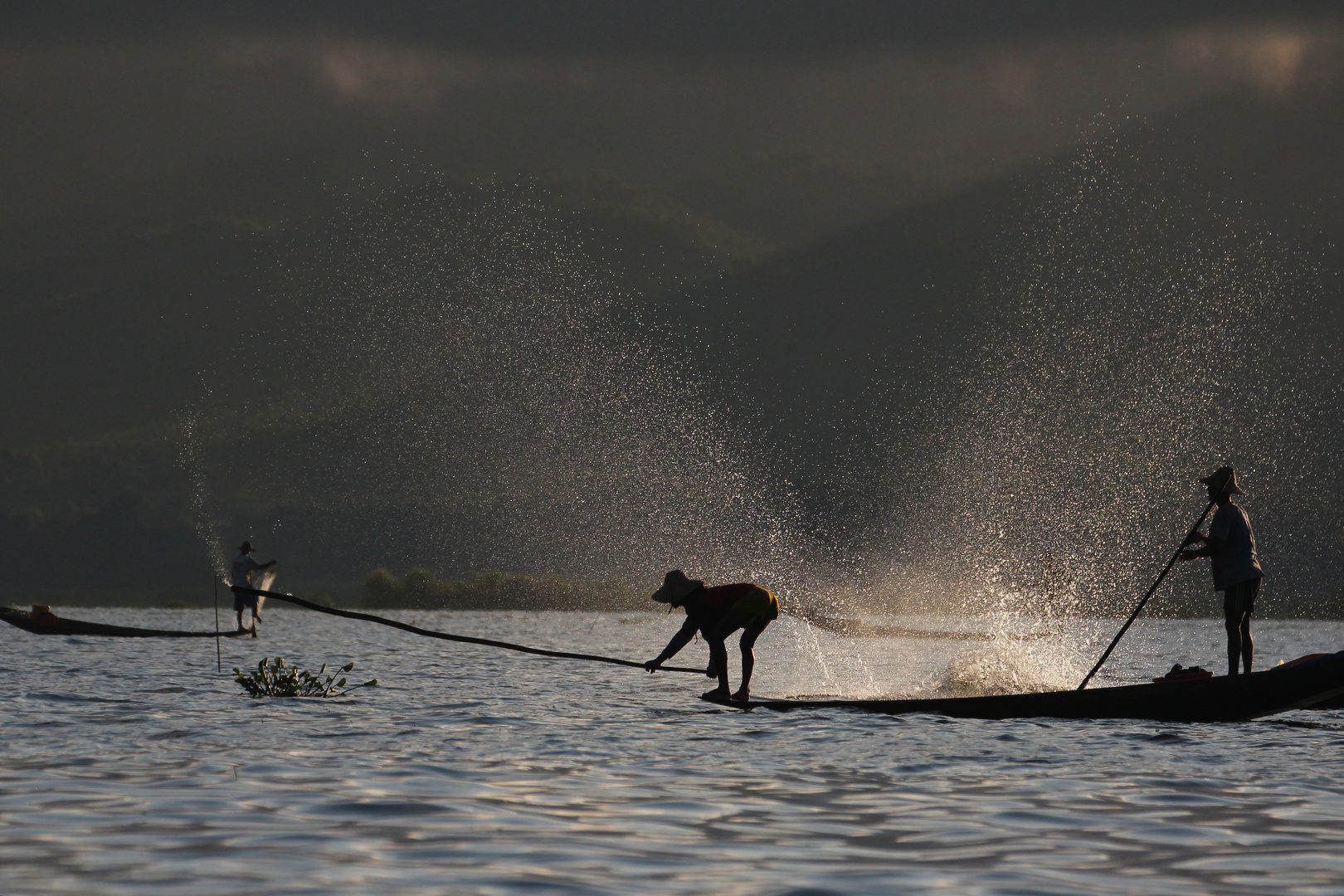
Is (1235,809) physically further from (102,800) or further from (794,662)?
(794,662)

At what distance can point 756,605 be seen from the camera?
16359mm

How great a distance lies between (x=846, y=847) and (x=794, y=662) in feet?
78.4

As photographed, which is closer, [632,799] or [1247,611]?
[632,799]

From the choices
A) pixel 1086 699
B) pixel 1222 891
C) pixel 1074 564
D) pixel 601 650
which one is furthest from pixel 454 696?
pixel 1074 564

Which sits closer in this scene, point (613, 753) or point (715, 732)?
point (613, 753)

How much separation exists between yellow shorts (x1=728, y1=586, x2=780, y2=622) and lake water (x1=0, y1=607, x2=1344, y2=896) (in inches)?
46.5

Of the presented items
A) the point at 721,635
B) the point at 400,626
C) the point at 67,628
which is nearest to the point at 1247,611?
the point at 721,635

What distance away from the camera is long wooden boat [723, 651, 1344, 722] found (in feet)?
46.9

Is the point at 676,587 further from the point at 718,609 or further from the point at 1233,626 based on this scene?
the point at 1233,626

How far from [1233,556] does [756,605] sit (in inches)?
222

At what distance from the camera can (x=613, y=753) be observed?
12.9 meters

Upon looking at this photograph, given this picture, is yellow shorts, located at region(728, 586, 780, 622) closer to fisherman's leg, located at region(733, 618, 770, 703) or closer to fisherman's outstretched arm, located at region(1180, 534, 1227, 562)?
fisherman's leg, located at region(733, 618, 770, 703)

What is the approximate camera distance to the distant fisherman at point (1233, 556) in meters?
16.7

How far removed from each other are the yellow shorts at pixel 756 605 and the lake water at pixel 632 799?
118 cm
